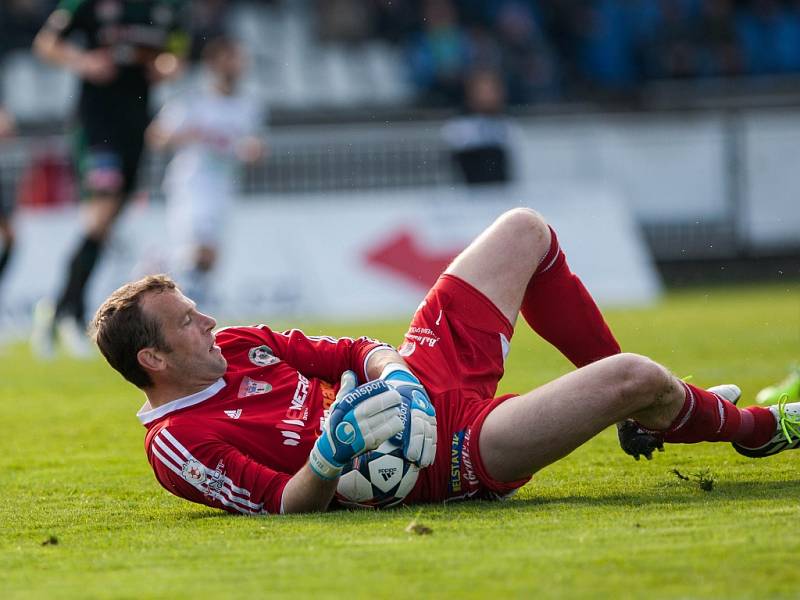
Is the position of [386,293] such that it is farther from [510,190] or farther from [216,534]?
[216,534]

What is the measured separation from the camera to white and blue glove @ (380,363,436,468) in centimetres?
400

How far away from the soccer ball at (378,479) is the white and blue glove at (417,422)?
0.19 feet

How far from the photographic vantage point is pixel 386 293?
47.9ft

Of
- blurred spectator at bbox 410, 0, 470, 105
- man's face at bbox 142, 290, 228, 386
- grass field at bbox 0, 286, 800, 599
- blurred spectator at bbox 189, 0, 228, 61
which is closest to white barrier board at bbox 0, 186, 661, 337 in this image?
blurred spectator at bbox 410, 0, 470, 105

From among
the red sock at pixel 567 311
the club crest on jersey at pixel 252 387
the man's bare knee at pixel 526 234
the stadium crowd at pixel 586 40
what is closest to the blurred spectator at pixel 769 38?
the stadium crowd at pixel 586 40

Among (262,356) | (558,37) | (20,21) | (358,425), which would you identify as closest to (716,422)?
(358,425)

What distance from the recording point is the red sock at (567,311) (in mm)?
4902

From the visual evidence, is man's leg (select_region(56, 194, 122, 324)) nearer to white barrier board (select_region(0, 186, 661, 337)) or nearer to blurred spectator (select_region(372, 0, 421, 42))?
white barrier board (select_region(0, 186, 661, 337))

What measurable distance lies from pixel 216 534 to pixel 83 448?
2.45 meters

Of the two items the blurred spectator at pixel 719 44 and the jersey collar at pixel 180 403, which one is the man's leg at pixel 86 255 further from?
the blurred spectator at pixel 719 44

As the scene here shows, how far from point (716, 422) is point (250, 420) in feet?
4.81

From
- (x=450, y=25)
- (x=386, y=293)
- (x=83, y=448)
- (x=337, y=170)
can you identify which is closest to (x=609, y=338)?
(x=83, y=448)

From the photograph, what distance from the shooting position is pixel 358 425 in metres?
3.83

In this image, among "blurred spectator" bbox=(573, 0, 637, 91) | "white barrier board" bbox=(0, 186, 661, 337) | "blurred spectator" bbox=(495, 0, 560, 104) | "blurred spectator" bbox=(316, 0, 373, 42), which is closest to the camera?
"white barrier board" bbox=(0, 186, 661, 337)
